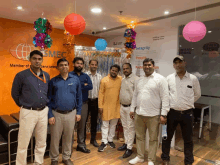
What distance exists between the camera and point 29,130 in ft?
7.89

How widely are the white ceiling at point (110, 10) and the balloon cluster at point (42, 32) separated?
0.19 m

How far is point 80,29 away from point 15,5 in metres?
1.51

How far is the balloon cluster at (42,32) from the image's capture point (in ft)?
11.8

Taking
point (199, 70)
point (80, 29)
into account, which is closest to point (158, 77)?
point (80, 29)

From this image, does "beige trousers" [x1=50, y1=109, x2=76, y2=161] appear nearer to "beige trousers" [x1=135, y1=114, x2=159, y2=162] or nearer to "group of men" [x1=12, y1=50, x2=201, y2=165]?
"group of men" [x1=12, y1=50, x2=201, y2=165]

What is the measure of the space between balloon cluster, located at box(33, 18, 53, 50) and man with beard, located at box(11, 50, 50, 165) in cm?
139

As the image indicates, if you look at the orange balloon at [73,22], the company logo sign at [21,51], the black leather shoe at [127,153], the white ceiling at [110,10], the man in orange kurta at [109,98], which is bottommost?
the black leather shoe at [127,153]

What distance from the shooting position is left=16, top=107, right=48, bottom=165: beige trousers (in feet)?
7.79

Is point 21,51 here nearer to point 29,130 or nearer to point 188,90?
point 29,130

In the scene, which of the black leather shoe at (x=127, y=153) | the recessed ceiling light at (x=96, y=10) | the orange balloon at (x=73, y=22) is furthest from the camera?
the recessed ceiling light at (x=96, y=10)

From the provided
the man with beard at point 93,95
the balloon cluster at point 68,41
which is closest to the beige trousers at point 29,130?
the man with beard at point 93,95

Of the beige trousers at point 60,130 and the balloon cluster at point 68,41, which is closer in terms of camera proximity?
the beige trousers at point 60,130

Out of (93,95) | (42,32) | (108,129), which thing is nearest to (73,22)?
(42,32)

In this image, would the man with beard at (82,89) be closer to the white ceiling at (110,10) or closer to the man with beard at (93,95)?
the man with beard at (93,95)
